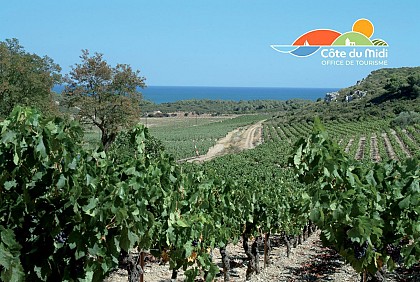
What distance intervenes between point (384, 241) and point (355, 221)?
4.38 feet

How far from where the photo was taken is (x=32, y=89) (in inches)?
1203

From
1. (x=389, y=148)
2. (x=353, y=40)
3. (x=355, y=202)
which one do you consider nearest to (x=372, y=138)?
(x=389, y=148)

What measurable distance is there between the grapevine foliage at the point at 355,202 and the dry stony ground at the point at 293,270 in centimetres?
308

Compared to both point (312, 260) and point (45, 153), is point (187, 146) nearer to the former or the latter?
point (312, 260)

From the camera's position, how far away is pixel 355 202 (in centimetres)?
467

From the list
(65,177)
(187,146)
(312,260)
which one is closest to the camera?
(65,177)

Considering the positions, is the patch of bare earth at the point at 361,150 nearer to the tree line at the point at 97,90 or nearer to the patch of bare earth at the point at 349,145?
the patch of bare earth at the point at 349,145

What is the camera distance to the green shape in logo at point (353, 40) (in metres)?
38.6

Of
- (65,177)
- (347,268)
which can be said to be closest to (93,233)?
(65,177)

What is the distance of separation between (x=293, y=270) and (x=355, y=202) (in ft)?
21.1

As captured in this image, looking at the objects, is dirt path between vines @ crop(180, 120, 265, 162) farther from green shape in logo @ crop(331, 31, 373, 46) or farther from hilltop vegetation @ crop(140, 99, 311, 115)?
hilltop vegetation @ crop(140, 99, 311, 115)

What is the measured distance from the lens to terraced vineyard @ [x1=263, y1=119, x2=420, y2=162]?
36812 mm

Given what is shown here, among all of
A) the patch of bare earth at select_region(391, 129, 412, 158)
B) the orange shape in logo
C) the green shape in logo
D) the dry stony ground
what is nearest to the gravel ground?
the dry stony ground

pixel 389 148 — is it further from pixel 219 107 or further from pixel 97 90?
pixel 219 107
